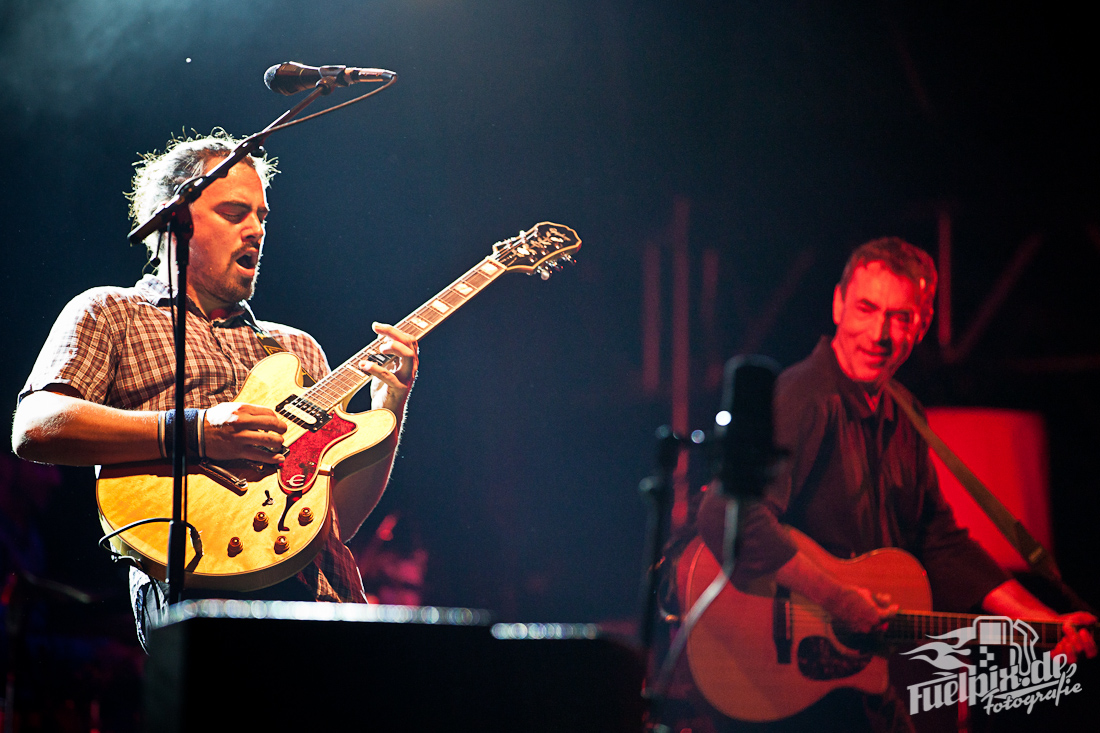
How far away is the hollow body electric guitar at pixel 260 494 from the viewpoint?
3258mm

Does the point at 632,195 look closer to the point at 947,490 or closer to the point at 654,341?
the point at 654,341

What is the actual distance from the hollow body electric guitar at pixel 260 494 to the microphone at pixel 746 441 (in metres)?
2.08

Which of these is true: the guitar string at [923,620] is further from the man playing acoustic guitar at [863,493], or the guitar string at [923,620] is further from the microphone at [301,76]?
the microphone at [301,76]

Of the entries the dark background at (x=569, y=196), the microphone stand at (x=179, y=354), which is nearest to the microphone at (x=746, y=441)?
the microphone stand at (x=179, y=354)

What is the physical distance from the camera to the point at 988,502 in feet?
14.3

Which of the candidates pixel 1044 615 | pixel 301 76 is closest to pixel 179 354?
pixel 301 76

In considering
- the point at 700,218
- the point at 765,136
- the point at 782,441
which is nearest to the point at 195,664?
the point at 782,441

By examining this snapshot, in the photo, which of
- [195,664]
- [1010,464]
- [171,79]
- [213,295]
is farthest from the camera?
[1010,464]

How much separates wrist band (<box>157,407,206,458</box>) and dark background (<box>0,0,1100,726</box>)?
633mm

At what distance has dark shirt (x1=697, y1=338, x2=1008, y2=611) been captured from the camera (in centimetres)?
416

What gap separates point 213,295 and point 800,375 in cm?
260

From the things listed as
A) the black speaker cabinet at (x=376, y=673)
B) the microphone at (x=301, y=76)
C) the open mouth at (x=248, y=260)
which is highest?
the microphone at (x=301, y=76)

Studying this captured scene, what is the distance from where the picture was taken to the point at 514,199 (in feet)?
14.1

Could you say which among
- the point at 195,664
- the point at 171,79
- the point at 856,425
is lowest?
the point at 195,664
